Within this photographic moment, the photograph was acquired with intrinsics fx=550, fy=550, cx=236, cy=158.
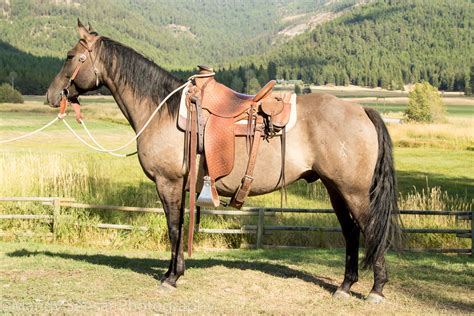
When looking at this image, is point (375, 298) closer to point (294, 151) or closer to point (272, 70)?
point (294, 151)

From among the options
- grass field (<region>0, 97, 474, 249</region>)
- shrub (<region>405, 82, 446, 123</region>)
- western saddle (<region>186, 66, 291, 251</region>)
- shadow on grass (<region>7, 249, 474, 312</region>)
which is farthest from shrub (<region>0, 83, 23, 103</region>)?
western saddle (<region>186, 66, 291, 251</region>)

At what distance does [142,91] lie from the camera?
19.4ft

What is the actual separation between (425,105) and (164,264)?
46.4 metres

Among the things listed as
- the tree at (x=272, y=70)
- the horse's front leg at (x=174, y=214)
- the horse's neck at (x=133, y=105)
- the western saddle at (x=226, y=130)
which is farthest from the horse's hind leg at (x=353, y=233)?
the tree at (x=272, y=70)

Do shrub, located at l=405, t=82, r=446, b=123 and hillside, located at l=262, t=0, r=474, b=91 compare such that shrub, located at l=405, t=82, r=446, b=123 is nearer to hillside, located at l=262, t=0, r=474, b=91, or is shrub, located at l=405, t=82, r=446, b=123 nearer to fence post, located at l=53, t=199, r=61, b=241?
fence post, located at l=53, t=199, r=61, b=241

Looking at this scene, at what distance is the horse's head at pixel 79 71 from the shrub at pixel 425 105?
149 feet

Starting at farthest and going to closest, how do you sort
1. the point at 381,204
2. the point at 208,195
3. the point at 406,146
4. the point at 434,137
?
1. the point at 434,137
2. the point at 406,146
3. the point at 208,195
4. the point at 381,204

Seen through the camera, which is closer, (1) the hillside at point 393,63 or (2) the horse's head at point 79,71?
(2) the horse's head at point 79,71

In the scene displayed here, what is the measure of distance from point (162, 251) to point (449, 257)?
13.9 ft

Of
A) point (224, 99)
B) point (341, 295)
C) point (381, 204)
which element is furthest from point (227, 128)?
point (341, 295)

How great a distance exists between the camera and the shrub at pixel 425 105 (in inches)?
1891

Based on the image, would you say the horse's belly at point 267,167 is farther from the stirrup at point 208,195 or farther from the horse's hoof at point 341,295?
the horse's hoof at point 341,295

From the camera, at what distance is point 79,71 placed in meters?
5.92

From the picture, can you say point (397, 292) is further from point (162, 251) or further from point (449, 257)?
point (162, 251)
